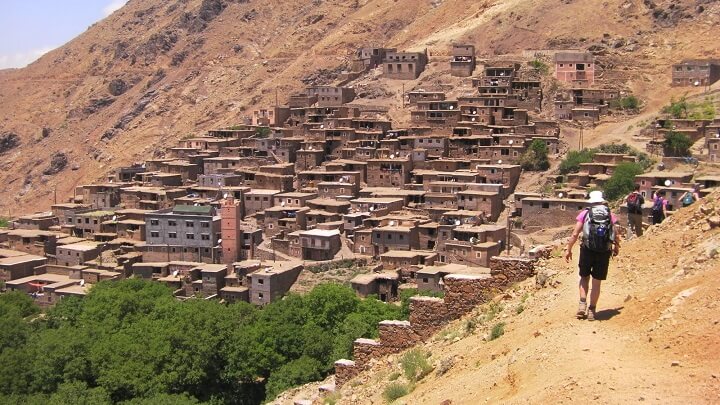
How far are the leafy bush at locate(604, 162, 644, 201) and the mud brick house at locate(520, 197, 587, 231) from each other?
1318mm

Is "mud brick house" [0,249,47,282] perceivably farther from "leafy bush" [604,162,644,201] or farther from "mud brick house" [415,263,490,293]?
"leafy bush" [604,162,644,201]

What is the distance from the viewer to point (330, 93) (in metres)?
49.5

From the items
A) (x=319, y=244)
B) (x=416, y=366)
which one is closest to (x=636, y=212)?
(x=416, y=366)

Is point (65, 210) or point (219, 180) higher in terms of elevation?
point (219, 180)

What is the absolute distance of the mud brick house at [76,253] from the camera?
35250 millimetres

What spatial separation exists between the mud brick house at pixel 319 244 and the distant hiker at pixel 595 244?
24734 mm

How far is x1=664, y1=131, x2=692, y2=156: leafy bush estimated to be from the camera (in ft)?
112

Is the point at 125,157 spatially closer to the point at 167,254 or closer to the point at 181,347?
the point at 167,254

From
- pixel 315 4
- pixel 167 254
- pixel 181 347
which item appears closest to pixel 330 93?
pixel 167 254

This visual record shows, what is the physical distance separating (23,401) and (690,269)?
18.9 m

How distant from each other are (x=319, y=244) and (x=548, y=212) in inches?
350

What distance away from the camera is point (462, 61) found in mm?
49688

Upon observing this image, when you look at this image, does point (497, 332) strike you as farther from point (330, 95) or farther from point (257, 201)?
point (330, 95)

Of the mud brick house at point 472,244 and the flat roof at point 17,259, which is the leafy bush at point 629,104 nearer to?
the mud brick house at point 472,244
